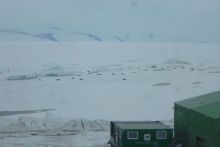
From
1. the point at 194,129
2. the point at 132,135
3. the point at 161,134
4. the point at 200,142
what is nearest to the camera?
the point at 200,142

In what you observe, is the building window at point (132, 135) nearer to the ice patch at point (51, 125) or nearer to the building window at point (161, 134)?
the building window at point (161, 134)

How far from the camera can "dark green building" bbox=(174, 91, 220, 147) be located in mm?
5932

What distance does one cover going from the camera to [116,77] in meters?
19.9

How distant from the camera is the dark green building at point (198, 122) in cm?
593

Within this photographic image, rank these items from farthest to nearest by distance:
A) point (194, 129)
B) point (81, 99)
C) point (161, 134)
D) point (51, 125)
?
point (81, 99) → point (51, 125) → point (161, 134) → point (194, 129)

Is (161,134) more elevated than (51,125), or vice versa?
(161,134)

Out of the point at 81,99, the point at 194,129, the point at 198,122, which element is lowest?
the point at 81,99

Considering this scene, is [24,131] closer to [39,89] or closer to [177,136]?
[177,136]

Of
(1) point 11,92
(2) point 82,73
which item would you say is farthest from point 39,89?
(2) point 82,73

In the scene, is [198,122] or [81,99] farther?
[81,99]

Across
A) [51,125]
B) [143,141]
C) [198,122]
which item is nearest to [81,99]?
[51,125]

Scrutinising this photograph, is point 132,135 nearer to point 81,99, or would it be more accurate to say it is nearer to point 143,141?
point 143,141

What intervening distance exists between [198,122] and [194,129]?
25 cm

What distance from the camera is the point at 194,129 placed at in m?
6.70
